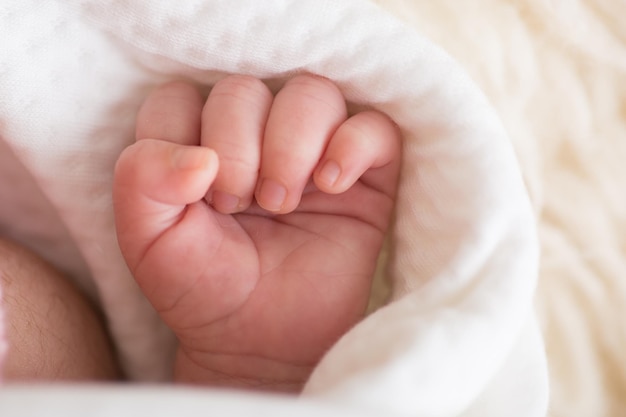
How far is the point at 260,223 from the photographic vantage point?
0.58 metres

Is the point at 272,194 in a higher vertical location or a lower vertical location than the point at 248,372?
higher

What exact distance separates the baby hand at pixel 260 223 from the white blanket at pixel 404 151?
3 centimetres

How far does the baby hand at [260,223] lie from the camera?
1.70 ft

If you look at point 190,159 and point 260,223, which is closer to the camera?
point 190,159

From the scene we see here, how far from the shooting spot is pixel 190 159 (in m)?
0.46

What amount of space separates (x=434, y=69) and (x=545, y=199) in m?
0.22

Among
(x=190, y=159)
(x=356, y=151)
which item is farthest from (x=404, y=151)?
(x=190, y=159)

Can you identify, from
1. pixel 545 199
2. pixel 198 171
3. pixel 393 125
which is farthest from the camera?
pixel 545 199

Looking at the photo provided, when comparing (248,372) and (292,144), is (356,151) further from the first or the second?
(248,372)

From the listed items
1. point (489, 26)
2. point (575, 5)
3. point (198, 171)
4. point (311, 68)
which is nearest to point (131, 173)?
point (198, 171)

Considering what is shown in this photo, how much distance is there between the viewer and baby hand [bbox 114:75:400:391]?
52 cm

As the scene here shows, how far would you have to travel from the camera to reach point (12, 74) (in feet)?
1.81

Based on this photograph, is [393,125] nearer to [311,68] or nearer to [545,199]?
[311,68]

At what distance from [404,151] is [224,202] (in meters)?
0.15
